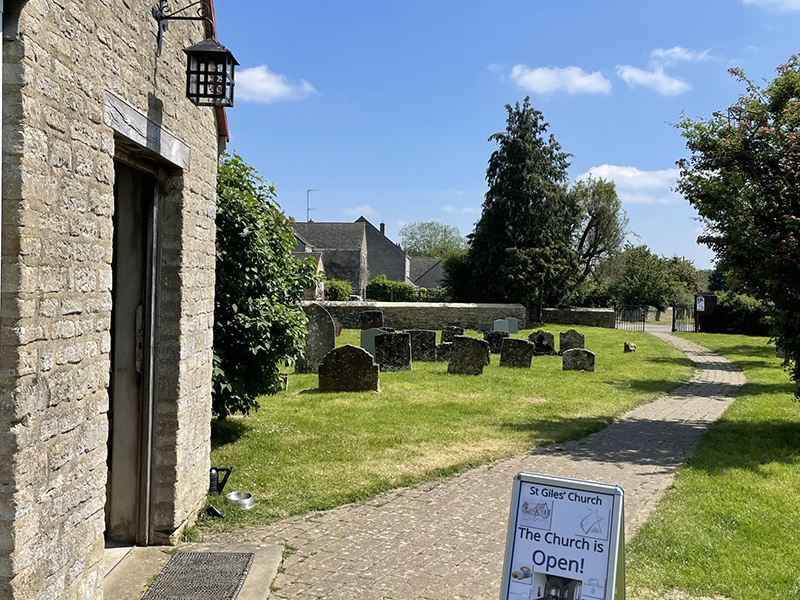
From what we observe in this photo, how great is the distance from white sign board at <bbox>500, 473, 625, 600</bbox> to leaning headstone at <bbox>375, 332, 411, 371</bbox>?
13.5 metres

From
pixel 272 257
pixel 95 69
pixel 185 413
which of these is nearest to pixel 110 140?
pixel 95 69

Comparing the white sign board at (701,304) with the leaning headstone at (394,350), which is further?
the white sign board at (701,304)

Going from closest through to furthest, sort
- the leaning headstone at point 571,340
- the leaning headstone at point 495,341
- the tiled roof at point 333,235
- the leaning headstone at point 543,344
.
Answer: the leaning headstone at point 495,341
the leaning headstone at point 571,340
the leaning headstone at point 543,344
the tiled roof at point 333,235

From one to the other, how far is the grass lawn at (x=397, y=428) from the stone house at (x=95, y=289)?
1.16 meters

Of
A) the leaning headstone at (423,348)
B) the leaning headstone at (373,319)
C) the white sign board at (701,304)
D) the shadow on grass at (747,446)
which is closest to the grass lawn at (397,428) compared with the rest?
the leaning headstone at (423,348)

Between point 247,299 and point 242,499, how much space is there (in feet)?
9.37

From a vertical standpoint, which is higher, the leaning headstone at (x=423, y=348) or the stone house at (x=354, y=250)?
the stone house at (x=354, y=250)

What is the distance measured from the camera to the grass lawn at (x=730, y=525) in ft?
16.8

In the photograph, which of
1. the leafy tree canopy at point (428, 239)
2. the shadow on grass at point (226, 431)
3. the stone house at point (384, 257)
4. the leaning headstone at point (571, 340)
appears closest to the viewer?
the shadow on grass at point (226, 431)

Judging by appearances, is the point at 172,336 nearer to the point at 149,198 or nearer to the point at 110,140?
the point at 149,198

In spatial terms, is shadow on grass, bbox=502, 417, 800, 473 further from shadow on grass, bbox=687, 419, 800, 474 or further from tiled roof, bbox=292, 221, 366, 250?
tiled roof, bbox=292, 221, 366, 250

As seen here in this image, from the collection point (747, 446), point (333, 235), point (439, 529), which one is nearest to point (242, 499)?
point (439, 529)

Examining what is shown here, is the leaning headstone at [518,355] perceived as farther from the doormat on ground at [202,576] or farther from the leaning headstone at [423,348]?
the doormat on ground at [202,576]

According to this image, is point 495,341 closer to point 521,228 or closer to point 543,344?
point 543,344
